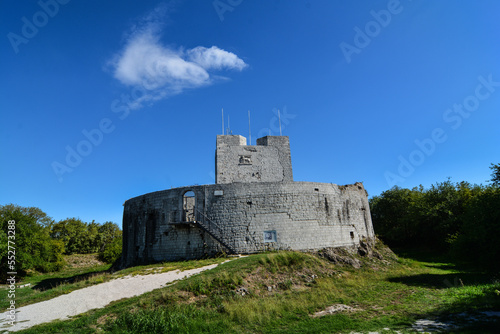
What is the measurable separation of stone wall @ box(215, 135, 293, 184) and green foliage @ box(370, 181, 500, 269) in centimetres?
1317

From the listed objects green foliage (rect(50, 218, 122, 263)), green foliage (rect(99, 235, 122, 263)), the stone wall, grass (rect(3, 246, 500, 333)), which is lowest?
grass (rect(3, 246, 500, 333))

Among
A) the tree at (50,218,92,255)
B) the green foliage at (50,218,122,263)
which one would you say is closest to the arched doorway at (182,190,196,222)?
the green foliage at (50,218,122,263)

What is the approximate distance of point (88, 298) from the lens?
12.2m

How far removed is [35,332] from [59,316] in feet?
5.25

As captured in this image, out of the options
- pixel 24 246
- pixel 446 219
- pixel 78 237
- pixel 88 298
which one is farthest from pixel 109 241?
pixel 446 219

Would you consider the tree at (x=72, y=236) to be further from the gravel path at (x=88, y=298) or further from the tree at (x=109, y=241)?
the gravel path at (x=88, y=298)

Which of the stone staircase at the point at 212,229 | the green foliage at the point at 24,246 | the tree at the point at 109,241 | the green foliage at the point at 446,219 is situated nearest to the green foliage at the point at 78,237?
the tree at the point at 109,241

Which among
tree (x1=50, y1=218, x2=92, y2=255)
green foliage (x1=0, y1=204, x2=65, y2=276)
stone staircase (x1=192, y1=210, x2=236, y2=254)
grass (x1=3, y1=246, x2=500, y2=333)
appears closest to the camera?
grass (x1=3, y1=246, x2=500, y2=333)

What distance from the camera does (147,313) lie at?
9.87 m

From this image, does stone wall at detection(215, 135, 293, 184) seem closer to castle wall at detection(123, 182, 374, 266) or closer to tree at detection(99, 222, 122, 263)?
castle wall at detection(123, 182, 374, 266)

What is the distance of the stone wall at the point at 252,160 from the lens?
82.1ft

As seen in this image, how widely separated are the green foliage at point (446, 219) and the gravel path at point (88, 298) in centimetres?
1310

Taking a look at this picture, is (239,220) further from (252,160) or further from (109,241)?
(109,241)

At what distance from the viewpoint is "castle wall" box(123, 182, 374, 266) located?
18875 millimetres
